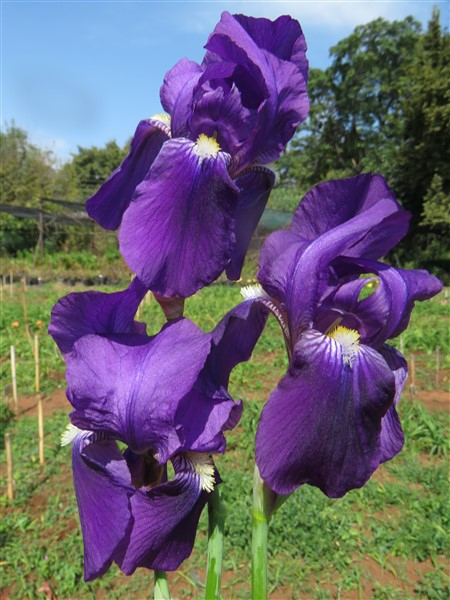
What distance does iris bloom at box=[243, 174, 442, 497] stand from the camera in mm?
669

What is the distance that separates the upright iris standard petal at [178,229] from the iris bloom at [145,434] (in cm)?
7

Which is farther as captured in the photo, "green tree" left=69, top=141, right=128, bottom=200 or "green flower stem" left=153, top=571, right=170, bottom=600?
"green tree" left=69, top=141, right=128, bottom=200

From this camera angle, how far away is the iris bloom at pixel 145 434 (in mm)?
707

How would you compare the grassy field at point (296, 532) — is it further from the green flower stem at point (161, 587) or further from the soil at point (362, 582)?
the green flower stem at point (161, 587)

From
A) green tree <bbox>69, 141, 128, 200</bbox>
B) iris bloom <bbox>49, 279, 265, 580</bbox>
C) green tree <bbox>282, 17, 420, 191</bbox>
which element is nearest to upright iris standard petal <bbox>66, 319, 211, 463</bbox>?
iris bloom <bbox>49, 279, 265, 580</bbox>

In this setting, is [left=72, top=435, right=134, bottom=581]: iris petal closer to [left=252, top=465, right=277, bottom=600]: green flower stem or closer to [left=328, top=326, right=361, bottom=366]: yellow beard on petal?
[left=252, top=465, right=277, bottom=600]: green flower stem

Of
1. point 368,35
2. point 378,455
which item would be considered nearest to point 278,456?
point 378,455

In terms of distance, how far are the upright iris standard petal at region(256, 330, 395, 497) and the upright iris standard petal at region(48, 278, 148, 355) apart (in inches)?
11.4

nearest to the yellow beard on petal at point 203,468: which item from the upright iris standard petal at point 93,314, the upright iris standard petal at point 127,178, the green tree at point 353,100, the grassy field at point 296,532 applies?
the upright iris standard petal at point 93,314

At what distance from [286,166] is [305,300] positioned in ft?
96.8

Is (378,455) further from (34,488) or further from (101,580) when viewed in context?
(34,488)

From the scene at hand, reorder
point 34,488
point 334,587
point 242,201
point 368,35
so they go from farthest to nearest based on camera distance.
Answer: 1. point 368,35
2. point 34,488
3. point 334,587
4. point 242,201

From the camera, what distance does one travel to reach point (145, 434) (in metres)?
0.73

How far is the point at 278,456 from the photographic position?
2.19 ft
